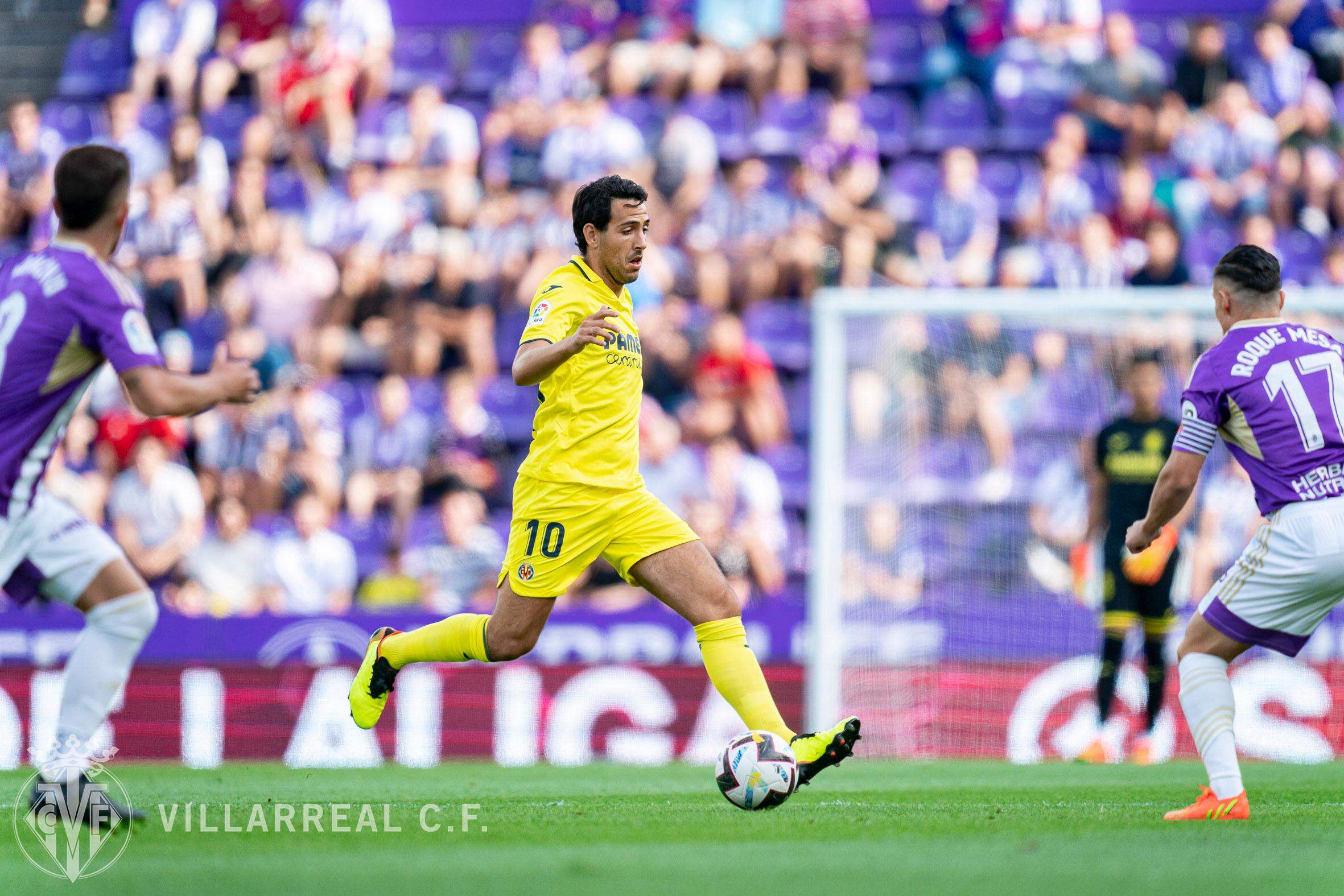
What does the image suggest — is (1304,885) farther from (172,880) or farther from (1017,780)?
(1017,780)

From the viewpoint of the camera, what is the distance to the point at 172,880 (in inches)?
192

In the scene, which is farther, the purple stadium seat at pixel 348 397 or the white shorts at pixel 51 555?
the purple stadium seat at pixel 348 397

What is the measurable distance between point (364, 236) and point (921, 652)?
6.92 metres

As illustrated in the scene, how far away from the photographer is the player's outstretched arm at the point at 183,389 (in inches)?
222

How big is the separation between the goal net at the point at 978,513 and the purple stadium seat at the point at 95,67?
9.99 meters

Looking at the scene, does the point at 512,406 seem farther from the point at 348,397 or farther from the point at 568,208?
the point at 568,208

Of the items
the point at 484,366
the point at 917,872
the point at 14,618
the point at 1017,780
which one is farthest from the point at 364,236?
the point at 917,872

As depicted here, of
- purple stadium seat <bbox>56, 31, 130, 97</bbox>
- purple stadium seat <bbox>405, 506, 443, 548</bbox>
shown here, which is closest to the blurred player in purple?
purple stadium seat <bbox>405, 506, 443, 548</bbox>

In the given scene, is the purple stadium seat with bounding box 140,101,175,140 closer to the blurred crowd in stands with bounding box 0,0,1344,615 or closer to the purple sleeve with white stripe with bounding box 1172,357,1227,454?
the blurred crowd in stands with bounding box 0,0,1344,615

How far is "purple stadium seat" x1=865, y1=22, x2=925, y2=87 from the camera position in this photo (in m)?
17.2

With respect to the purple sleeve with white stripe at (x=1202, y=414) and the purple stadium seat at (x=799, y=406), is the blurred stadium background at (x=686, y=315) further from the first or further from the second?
the purple sleeve with white stripe at (x=1202, y=414)

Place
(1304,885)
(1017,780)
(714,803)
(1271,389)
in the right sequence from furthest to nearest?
(1017,780), (714,803), (1271,389), (1304,885)

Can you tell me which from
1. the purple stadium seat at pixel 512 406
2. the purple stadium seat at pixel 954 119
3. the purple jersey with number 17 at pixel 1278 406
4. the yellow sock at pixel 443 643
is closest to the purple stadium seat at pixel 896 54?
the purple stadium seat at pixel 954 119

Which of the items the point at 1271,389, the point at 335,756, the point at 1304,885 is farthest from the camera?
the point at 335,756
